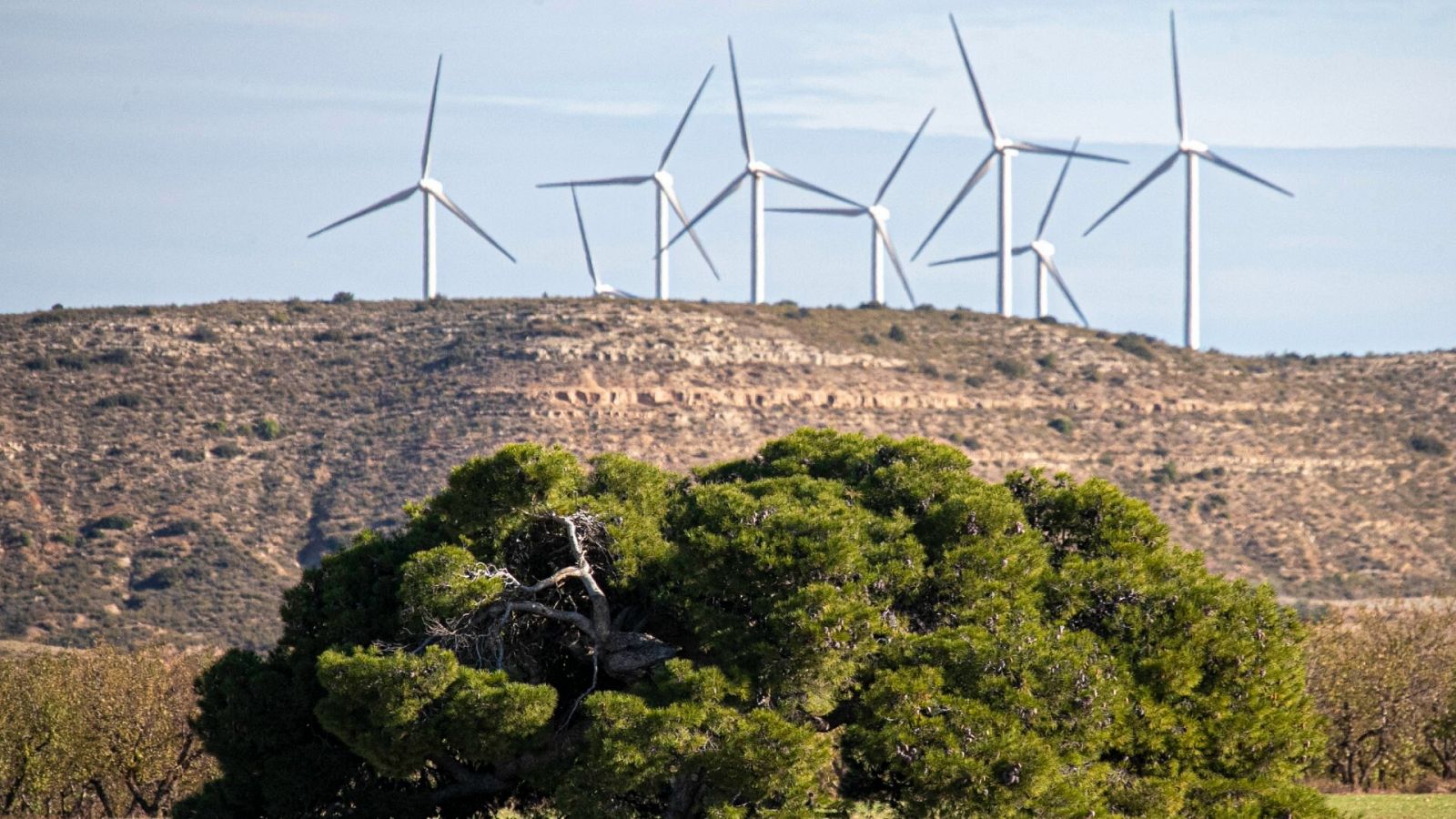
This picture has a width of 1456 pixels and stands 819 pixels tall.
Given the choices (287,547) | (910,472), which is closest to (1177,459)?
(287,547)

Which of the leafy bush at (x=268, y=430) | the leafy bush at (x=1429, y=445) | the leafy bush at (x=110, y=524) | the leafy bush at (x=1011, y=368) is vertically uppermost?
the leafy bush at (x=1011, y=368)

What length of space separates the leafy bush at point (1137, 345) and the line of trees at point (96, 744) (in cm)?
8512

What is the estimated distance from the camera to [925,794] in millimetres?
26312

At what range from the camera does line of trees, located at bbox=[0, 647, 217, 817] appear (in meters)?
36.2

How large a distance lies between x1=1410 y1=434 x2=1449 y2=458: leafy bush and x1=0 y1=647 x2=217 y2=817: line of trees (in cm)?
8089

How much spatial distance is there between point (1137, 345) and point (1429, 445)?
2010 centimetres

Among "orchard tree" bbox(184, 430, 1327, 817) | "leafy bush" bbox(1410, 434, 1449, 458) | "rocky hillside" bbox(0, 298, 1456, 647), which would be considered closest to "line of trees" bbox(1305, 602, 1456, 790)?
"orchard tree" bbox(184, 430, 1327, 817)

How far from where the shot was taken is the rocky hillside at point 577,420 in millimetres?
85750

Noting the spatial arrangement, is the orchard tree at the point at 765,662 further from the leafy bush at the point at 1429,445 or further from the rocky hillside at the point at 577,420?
the leafy bush at the point at 1429,445

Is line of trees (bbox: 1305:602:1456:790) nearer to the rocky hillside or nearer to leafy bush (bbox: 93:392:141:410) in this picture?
the rocky hillside

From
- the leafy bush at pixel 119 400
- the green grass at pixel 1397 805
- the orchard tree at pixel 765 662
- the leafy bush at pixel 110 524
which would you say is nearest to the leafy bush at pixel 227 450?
the leafy bush at pixel 119 400

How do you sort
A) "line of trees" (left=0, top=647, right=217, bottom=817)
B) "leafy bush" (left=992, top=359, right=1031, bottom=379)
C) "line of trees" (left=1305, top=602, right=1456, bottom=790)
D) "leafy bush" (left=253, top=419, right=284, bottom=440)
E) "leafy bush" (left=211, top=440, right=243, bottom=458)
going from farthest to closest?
"leafy bush" (left=992, top=359, right=1031, bottom=379) → "leafy bush" (left=253, top=419, right=284, bottom=440) → "leafy bush" (left=211, top=440, right=243, bottom=458) → "line of trees" (left=1305, top=602, right=1456, bottom=790) → "line of trees" (left=0, top=647, right=217, bottom=817)

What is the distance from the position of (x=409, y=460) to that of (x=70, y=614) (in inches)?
869

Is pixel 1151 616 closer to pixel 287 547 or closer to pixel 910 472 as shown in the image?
pixel 910 472
